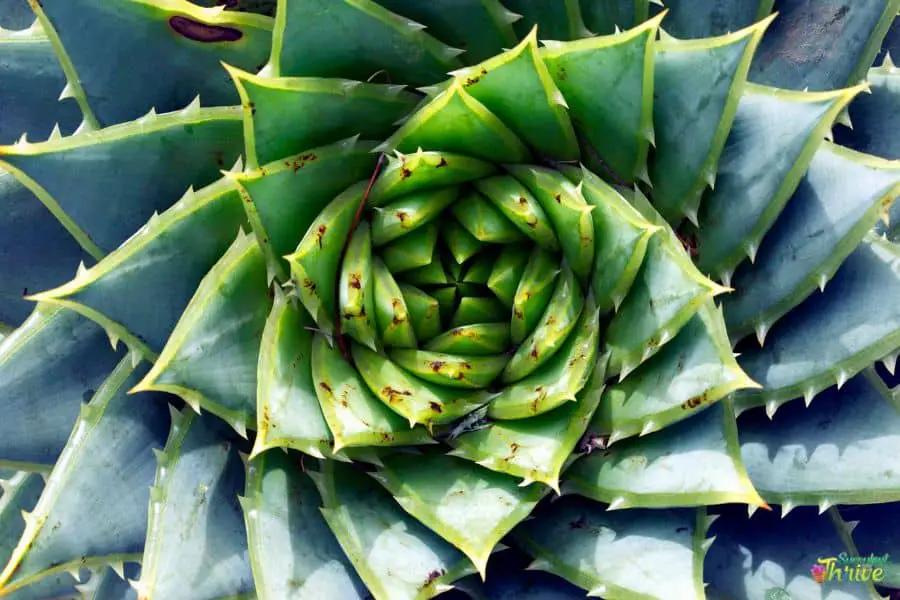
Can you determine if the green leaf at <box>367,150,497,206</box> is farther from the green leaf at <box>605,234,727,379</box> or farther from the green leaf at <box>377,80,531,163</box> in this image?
the green leaf at <box>605,234,727,379</box>

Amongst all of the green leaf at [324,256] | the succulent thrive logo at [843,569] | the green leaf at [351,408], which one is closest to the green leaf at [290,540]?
the green leaf at [351,408]

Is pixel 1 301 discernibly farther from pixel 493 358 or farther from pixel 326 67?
pixel 493 358

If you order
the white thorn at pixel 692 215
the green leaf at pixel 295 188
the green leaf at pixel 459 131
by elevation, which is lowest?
the white thorn at pixel 692 215

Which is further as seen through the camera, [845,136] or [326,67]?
[845,136]

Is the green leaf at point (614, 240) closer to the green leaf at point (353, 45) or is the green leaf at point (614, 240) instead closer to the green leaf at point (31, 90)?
the green leaf at point (353, 45)

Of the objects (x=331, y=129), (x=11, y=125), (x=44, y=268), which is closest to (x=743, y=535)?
(x=331, y=129)

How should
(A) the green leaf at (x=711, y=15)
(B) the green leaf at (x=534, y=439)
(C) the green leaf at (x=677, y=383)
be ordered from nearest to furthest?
(C) the green leaf at (x=677, y=383), (B) the green leaf at (x=534, y=439), (A) the green leaf at (x=711, y=15)

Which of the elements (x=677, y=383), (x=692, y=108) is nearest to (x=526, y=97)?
(x=692, y=108)
